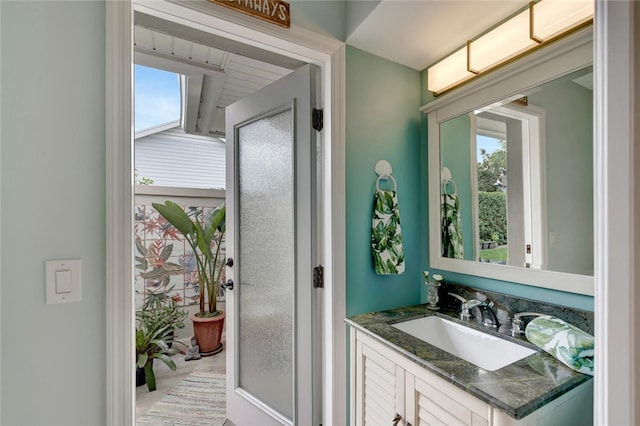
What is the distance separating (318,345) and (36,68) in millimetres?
1547

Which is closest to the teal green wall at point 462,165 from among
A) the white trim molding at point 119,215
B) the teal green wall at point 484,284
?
the teal green wall at point 484,284

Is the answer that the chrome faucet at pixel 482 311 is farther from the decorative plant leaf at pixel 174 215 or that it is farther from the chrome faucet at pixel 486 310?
the decorative plant leaf at pixel 174 215

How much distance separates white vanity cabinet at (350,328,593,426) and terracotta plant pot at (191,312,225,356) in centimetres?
204

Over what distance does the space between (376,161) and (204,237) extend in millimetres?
2040

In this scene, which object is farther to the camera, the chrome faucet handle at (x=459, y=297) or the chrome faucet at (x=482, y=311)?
the chrome faucet handle at (x=459, y=297)

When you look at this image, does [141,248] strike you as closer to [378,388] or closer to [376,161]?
[376,161]

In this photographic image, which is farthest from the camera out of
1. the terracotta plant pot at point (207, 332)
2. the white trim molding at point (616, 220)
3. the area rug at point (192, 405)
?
the terracotta plant pot at point (207, 332)

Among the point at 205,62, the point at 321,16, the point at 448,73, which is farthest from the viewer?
the point at 205,62

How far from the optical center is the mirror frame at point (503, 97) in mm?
1107

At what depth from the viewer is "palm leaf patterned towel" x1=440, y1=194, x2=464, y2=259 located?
1.58 m

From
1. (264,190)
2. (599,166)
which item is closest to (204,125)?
(264,190)

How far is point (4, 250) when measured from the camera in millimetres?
844

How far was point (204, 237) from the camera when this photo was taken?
2.97 metres

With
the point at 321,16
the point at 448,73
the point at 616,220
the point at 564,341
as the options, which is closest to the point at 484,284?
the point at 564,341
